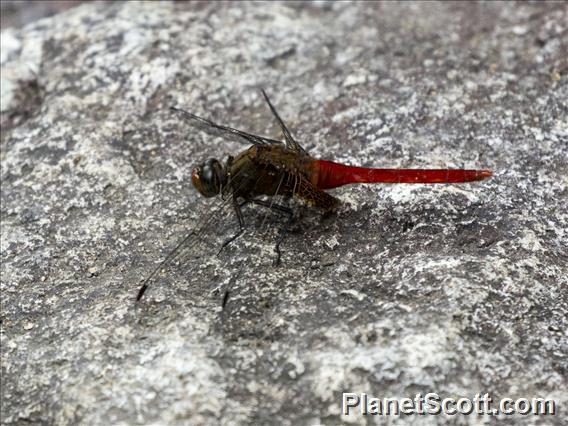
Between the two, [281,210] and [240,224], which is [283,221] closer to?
[281,210]

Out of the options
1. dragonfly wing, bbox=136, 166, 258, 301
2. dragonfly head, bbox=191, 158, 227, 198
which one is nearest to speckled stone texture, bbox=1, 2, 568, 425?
dragonfly wing, bbox=136, 166, 258, 301

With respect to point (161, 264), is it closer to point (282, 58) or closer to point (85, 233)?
point (85, 233)

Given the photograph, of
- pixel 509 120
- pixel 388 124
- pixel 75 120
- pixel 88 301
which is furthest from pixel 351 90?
pixel 88 301

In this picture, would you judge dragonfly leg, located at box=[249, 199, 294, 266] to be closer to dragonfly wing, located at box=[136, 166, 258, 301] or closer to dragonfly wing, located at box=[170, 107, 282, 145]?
dragonfly wing, located at box=[136, 166, 258, 301]

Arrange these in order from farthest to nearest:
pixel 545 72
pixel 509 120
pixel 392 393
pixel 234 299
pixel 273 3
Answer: pixel 273 3, pixel 545 72, pixel 509 120, pixel 234 299, pixel 392 393

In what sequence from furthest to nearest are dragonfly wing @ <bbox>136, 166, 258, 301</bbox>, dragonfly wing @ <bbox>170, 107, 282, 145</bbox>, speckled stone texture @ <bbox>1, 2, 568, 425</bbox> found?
dragonfly wing @ <bbox>170, 107, 282, 145</bbox> → dragonfly wing @ <bbox>136, 166, 258, 301</bbox> → speckled stone texture @ <bbox>1, 2, 568, 425</bbox>

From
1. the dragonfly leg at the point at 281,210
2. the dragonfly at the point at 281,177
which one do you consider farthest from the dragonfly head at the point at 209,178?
the dragonfly leg at the point at 281,210
